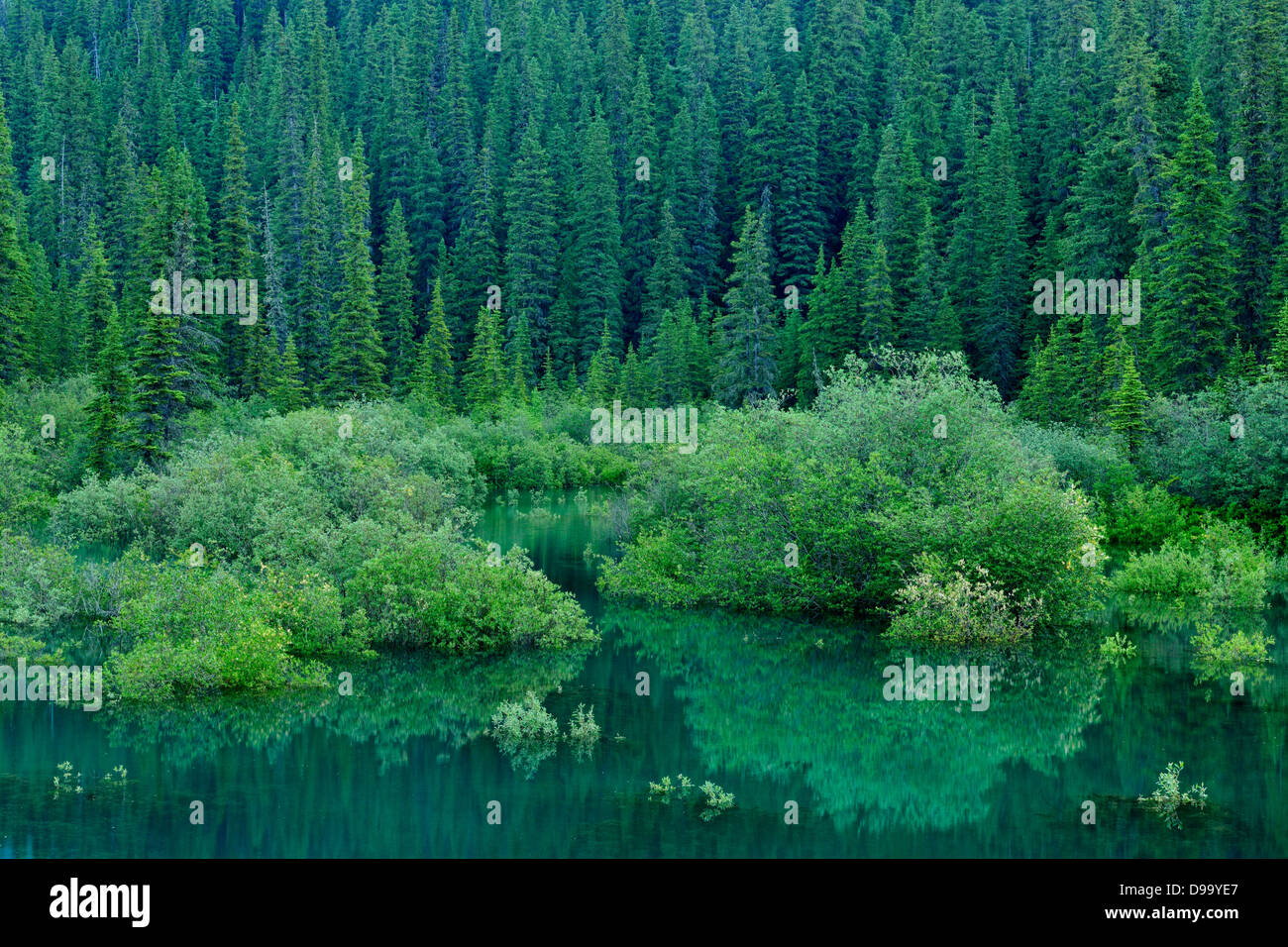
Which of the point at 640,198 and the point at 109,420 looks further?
the point at 640,198

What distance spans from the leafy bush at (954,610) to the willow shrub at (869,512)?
581mm

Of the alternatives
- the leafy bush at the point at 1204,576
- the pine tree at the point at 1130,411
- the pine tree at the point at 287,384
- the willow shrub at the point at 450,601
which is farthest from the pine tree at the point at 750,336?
the willow shrub at the point at 450,601

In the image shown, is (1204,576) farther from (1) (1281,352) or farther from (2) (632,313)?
(2) (632,313)

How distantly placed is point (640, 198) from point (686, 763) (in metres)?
89.9

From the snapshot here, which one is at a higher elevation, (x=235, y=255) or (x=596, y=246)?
(x=596, y=246)

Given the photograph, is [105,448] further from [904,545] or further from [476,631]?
[904,545]

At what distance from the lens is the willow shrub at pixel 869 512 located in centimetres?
2952

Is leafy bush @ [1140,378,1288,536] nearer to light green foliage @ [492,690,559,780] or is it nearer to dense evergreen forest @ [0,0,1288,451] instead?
dense evergreen forest @ [0,0,1288,451]

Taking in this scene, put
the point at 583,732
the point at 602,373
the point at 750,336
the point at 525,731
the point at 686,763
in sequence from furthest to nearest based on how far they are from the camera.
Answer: the point at 602,373, the point at 750,336, the point at 525,731, the point at 583,732, the point at 686,763

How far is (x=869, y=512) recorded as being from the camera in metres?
30.8

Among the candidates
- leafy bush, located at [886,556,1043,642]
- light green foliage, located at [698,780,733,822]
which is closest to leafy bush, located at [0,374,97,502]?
leafy bush, located at [886,556,1043,642]

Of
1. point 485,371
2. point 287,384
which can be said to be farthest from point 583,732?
point 485,371

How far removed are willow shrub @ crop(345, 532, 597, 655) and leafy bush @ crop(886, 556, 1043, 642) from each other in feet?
24.5

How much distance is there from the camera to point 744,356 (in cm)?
7956
